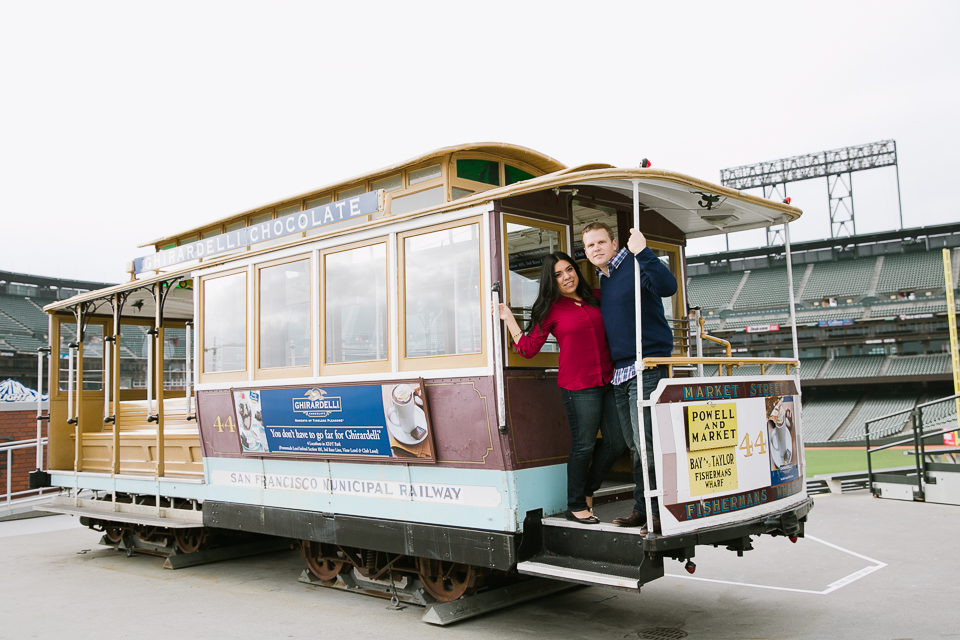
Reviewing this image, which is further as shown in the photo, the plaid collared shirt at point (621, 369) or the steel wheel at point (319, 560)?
the steel wheel at point (319, 560)

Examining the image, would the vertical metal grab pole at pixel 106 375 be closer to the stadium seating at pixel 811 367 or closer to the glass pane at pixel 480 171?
the glass pane at pixel 480 171

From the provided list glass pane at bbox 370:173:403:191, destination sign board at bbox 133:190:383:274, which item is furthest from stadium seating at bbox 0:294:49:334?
glass pane at bbox 370:173:403:191

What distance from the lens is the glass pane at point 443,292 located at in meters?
5.54

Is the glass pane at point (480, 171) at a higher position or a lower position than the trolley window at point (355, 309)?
higher

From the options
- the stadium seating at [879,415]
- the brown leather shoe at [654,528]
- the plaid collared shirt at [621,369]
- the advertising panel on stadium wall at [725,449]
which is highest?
the plaid collared shirt at [621,369]

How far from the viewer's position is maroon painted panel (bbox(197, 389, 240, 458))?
7340 millimetres

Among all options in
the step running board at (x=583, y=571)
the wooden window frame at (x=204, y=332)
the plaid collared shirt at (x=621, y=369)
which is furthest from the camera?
the wooden window frame at (x=204, y=332)

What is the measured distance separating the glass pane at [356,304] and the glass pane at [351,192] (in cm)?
86

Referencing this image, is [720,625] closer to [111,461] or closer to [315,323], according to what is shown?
[315,323]

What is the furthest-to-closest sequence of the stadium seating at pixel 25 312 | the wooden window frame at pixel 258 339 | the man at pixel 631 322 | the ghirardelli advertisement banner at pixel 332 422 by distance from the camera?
the stadium seating at pixel 25 312, the wooden window frame at pixel 258 339, the ghirardelli advertisement banner at pixel 332 422, the man at pixel 631 322

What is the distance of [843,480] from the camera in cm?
1450

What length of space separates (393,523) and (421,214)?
244 centimetres

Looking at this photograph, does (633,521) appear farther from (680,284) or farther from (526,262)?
(680,284)

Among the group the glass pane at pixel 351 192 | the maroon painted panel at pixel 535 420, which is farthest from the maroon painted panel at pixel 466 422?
the glass pane at pixel 351 192
